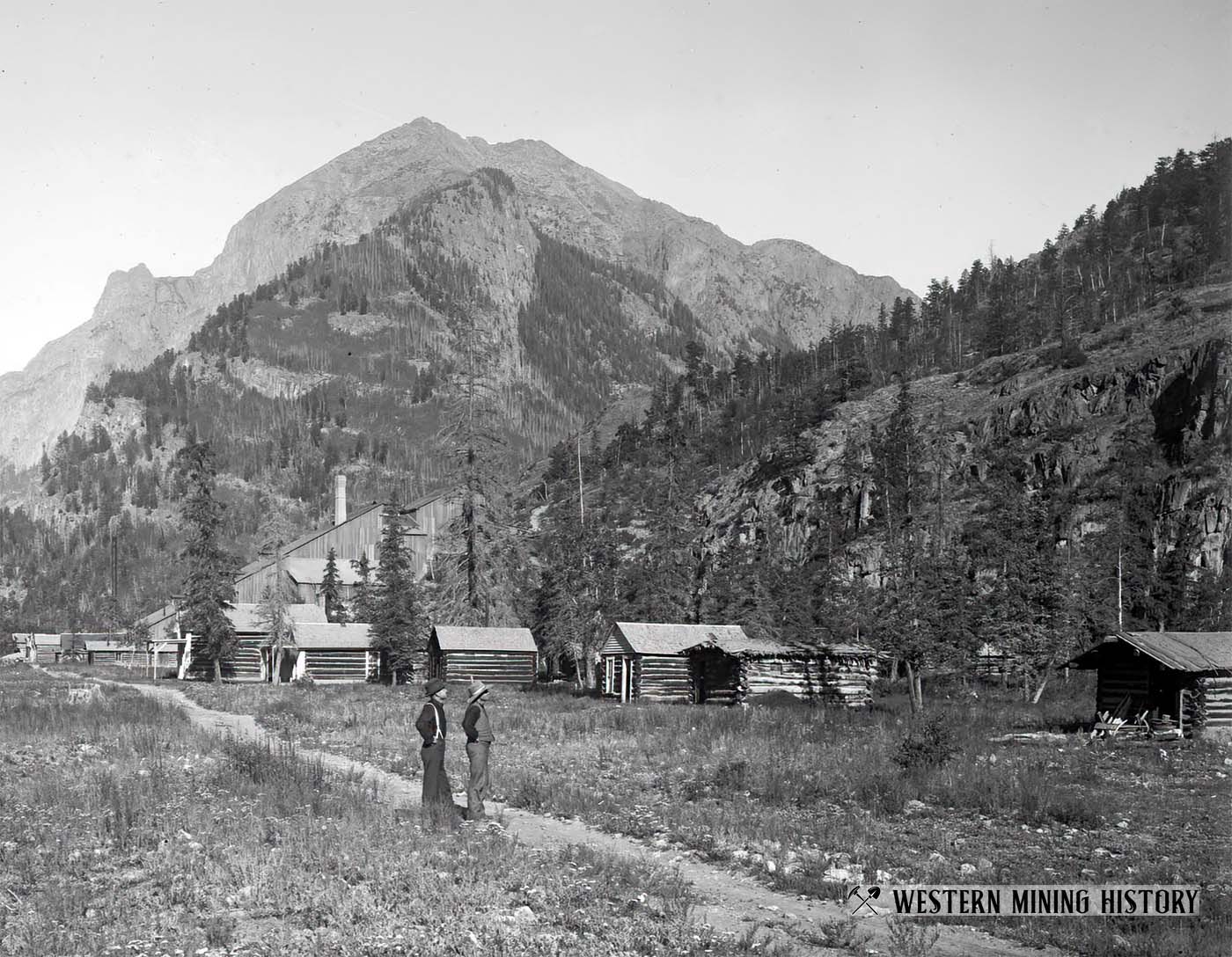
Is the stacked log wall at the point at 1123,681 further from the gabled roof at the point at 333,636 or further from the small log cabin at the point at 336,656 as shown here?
the small log cabin at the point at 336,656

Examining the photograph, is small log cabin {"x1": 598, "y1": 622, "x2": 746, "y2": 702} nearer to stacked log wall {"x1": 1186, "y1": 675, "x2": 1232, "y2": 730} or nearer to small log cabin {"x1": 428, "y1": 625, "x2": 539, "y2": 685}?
small log cabin {"x1": 428, "y1": 625, "x2": 539, "y2": 685}

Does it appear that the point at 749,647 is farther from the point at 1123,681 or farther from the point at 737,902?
the point at 737,902

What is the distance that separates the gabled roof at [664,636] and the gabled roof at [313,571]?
210 ft

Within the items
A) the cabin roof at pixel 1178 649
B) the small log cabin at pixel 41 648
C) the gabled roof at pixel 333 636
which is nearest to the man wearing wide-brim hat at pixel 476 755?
the cabin roof at pixel 1178 649

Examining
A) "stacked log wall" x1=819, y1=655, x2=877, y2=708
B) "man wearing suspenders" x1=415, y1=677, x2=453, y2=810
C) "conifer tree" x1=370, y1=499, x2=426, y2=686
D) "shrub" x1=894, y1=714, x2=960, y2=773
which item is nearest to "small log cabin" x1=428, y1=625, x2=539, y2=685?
"conifer tree" x1=370, y1=499, x2=426, y2=686

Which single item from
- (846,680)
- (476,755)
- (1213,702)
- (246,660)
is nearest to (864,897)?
(476,755)

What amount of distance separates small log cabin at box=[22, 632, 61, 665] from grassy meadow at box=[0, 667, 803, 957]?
12056cm

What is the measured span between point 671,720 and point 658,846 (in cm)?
2041

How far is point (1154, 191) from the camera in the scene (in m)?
171

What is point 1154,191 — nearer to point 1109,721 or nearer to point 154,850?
point 1109,721

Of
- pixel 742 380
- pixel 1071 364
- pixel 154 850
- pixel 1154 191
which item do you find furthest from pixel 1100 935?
pixel 1154 191

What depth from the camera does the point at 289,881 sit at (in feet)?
37.5

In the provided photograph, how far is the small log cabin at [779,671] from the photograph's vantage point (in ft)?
150

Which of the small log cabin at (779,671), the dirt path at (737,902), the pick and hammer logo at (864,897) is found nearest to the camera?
the dirt path at (737,902)
